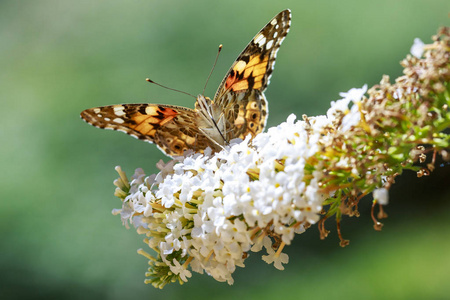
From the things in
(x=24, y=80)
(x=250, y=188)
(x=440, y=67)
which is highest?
(x=24, y=80)

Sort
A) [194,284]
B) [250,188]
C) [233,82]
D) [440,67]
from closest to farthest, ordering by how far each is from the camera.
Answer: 1. [440,67]
2. [250,188]
3. [233,82]
4. [194,284]

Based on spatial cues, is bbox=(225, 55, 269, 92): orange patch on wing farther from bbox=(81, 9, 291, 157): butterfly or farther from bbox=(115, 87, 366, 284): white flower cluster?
bbox=(115, 87, 366, 284): white flower cluster

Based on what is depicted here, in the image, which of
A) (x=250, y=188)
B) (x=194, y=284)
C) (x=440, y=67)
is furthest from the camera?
(x=194, y=284)

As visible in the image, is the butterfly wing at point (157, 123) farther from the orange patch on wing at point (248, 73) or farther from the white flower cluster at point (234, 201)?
the white flower cluster at point (234, 201)

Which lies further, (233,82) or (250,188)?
(233,82)

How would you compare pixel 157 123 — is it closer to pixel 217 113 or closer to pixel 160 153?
pixel 217 113

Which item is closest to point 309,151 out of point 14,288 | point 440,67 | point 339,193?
point 339,193

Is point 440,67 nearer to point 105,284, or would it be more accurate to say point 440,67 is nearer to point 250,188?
point 250,188
